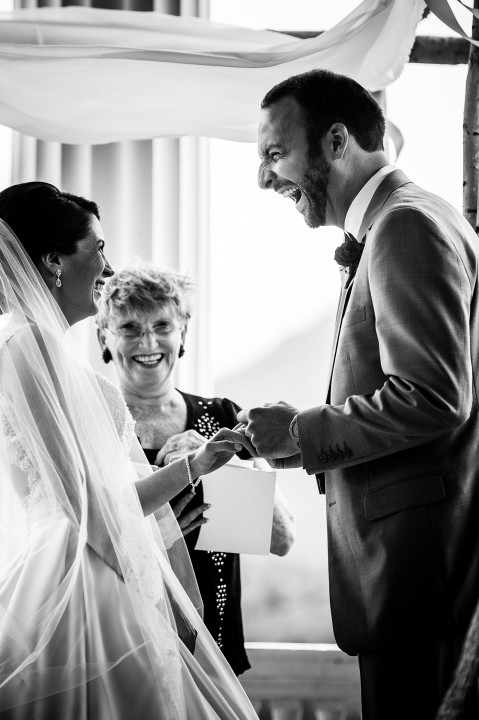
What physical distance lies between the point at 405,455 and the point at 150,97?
174cm

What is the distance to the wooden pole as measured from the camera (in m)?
2.88

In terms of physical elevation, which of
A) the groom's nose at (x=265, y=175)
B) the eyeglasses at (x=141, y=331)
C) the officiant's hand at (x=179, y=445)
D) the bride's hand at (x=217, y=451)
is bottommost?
the officiant's hand at (x=179, y=445)

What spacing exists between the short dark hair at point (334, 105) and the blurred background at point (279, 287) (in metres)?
1.51

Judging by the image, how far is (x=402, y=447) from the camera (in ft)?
5.80

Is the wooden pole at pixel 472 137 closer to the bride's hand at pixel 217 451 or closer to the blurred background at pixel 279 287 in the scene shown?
the blurred background at pixel 279 287

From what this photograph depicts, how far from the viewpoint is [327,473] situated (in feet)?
6.44

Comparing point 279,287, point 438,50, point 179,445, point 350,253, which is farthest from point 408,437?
point 438,50

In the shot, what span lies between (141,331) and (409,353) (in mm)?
1334

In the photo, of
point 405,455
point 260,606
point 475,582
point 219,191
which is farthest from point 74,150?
point 475,582

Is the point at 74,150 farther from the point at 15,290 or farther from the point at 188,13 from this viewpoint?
the point at 15,290

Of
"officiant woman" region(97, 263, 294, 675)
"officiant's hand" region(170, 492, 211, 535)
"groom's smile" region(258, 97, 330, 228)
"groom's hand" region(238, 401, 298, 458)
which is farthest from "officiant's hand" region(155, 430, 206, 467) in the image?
"groom's smile" region(258, 97, 330, 228)

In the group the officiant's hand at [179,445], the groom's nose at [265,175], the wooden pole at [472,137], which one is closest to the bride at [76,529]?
the officiant's hand at [179,445]

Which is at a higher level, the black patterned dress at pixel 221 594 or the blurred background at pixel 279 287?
the blurred background at pixel 279 287

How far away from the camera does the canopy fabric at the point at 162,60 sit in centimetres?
287
